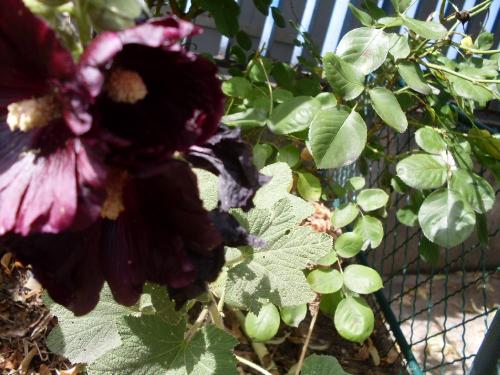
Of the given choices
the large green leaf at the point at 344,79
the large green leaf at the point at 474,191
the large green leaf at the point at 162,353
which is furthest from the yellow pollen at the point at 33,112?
the large green leaf at the point at 474,191

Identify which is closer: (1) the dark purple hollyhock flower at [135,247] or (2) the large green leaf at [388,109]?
(1) the dark purple hollyhock flower at [135,247]

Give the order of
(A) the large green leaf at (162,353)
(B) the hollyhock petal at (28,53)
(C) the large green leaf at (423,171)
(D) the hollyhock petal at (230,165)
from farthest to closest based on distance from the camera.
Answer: (C) the large green leaf at (423,171) < (A) the large green leaf at (162,353) < (D) the hollyhock petal at (230,165) < (B) the hollyhock petal at (28,53)

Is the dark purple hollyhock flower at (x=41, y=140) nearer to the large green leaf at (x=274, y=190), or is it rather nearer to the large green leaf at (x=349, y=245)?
the large green leaf at (x=274, y=190)

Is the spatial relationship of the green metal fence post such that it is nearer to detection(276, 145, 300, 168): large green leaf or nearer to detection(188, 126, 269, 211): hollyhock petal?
detection(276, 145, 300, 168): large green leaf

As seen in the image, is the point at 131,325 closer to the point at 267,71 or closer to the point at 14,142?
the point at 14,142

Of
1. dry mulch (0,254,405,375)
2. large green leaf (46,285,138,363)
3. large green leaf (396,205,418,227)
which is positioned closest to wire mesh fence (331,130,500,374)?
dry mulch (0,254,405,375)
